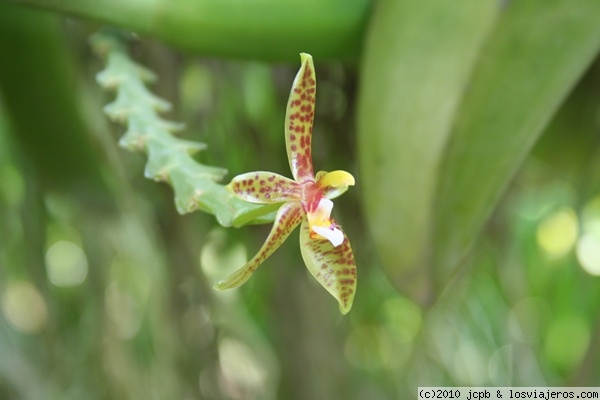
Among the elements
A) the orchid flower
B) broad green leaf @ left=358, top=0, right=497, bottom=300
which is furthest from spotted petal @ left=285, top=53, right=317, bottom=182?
broad green leaf @ left=358, top=0, right=497, bottom=300

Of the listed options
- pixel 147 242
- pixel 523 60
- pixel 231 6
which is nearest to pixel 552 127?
pixel 523 60

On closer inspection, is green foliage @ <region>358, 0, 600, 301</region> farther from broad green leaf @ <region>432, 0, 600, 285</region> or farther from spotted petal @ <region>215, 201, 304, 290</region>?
spotted petal @ <region>215, 201, 304, 290</region>

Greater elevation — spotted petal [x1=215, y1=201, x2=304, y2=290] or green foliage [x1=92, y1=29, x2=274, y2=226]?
spotted petal [x1=215, y1=201, x2=304, y2=290]

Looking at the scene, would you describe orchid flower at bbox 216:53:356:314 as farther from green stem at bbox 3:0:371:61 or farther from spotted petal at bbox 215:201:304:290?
green stem at bbox 3:0:371:61

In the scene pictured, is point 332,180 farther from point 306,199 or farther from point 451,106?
point 451,106

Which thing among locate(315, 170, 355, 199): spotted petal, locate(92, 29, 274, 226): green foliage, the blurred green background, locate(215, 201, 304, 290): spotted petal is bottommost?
the blurred green background

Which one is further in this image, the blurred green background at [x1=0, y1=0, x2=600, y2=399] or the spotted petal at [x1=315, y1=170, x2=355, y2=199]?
the blurred green background at [x1=0, y1=0, x2=600, y2=399]

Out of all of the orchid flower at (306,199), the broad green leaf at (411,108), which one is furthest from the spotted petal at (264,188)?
the broad green leaf at (411,108)
